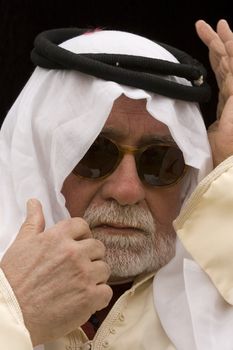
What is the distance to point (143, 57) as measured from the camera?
9.11 feet

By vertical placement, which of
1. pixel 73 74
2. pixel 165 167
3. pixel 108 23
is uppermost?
pixel 73 74

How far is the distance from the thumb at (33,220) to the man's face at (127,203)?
0.28 meters

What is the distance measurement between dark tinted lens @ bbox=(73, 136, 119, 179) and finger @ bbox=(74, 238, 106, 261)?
10.2 inches

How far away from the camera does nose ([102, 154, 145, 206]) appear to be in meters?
2.71

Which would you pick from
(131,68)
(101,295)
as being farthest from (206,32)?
(101,295)

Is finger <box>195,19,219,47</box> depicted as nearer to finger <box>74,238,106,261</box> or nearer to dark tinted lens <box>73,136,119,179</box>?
dark tinted lens <box>73,136,119,179</box>

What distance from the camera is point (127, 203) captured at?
2.73 m

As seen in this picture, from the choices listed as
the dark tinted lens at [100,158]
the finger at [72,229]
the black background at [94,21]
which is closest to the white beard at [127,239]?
the dark tinted lens at [100,158]

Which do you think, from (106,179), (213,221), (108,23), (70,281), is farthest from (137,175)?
(108,23)

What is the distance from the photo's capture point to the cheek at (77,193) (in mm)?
2781

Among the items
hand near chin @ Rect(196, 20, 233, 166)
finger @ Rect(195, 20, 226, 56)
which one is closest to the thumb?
hand near chin @ Rect(196, 20, 233, 166)

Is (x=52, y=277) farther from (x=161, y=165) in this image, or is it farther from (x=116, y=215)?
(x=161, y=165)

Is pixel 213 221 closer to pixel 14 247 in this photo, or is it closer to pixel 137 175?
pixel 137 175

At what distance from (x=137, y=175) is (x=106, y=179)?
0.29 feet
